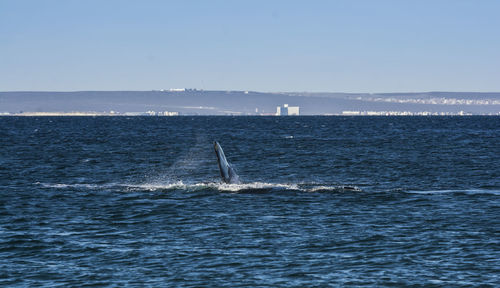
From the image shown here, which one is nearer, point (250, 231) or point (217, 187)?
point (250, 231)

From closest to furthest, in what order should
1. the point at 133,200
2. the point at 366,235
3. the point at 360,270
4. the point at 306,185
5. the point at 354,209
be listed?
the point at 360,270, the point at 366,235, the point at 354,209, the point at 133,200, the point at 306,185

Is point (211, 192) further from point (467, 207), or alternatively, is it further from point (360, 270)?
point (360, 270)

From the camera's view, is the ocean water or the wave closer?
the ocean water

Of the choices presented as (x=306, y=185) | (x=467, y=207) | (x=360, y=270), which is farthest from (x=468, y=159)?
(x=360, y=270)

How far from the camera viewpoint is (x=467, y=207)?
109 feet

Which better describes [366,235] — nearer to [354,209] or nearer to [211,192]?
[354,209]

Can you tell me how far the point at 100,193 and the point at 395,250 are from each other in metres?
20.5

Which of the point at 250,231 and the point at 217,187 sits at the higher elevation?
the point at 217,187

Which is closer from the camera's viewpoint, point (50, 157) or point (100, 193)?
point (100, 193)

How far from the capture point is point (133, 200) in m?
35.9

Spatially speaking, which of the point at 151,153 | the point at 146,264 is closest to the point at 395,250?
the point at 146,264

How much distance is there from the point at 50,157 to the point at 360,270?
185 ft

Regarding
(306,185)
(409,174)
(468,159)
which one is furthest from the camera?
(468,159)

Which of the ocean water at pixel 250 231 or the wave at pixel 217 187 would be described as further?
the wave at pixel 217 187
